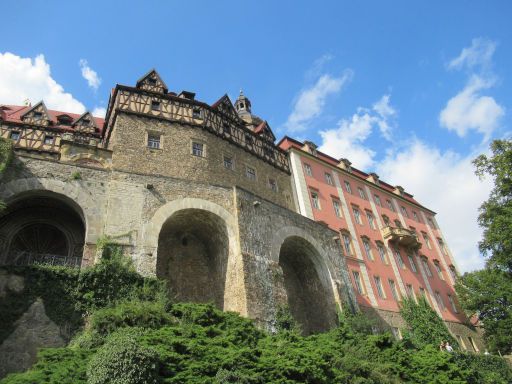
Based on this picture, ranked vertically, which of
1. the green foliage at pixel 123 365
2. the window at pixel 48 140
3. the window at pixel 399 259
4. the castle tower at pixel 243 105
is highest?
the castle tower at pixel 243 105

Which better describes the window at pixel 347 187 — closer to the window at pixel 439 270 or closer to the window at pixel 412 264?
the window at pixel 412 264

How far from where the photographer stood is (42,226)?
17969mm

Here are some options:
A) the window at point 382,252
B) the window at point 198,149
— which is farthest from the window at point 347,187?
the window at point 198,149

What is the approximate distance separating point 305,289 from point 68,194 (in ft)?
41.7

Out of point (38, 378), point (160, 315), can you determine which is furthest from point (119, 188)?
point (38, 378)

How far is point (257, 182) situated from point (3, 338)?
18363mm

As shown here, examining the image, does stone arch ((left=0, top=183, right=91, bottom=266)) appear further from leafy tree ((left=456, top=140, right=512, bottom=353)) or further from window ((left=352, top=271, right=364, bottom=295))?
leafy tree ((left=456, top=140, right=512, bottom=353))

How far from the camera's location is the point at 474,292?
93.0 ft

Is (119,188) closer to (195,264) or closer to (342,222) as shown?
(195,264)

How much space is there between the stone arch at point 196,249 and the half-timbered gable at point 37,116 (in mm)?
15746

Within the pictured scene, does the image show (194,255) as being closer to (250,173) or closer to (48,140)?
(250,173)

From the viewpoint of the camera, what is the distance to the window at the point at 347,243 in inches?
1159

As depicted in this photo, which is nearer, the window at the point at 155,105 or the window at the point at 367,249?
the window at the point at 155,105

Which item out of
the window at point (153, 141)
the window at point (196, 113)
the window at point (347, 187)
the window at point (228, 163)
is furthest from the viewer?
the window at point (347, 187)
